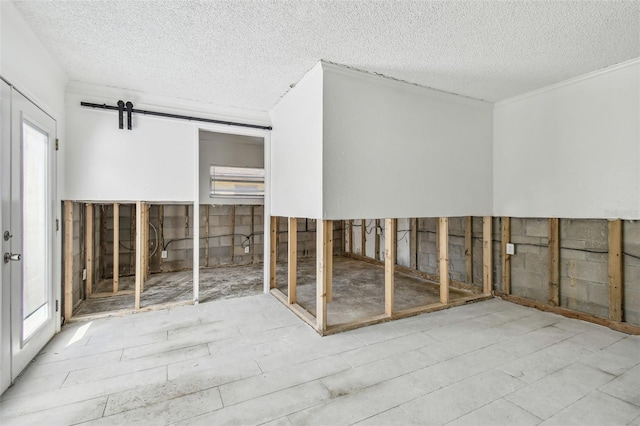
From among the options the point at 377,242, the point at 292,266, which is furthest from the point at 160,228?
the point at 377,242

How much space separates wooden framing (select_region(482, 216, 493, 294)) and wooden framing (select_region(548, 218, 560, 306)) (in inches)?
25.0

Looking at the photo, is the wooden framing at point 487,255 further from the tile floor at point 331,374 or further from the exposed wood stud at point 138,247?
the exposed wood stud at point 138,247

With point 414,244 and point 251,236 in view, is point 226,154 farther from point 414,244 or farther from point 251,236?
point 414,244

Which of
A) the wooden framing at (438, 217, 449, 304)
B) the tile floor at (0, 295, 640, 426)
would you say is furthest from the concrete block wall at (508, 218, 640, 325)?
the wooden framing at (438, 217, 449, 304)

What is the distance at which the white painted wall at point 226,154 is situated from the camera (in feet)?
17.3

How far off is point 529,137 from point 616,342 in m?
2.15

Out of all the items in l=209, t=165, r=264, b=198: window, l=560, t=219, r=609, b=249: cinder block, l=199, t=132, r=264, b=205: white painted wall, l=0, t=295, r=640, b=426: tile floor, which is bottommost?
l=0, t=295, r=640, b=426: tile floor

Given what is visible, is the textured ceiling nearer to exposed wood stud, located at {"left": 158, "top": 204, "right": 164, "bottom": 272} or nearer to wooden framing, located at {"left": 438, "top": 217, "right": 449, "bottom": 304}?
wooden framing, located at {"left": 438, "top": 217, "right": 449, "bottom": 304}

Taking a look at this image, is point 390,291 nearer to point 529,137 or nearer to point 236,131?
point 529,137

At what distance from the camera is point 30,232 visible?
2.23 meters

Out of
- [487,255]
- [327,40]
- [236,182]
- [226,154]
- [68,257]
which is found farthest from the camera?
[236,182]

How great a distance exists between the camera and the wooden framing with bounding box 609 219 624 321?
2648 mm

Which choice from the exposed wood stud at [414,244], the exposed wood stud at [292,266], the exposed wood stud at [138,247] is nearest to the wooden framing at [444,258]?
the exposed wood stud at [414,244]

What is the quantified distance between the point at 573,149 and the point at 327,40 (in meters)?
2.73
